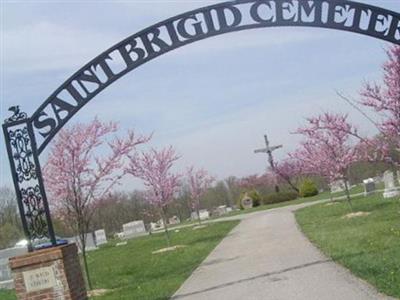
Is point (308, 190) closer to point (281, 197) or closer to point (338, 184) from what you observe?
point (281, 197)

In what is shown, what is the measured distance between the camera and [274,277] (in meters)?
12.1

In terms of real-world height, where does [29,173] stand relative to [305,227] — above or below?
above

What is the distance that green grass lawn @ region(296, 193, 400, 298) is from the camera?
10156 millimetres

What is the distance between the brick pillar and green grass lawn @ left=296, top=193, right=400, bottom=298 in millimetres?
4304

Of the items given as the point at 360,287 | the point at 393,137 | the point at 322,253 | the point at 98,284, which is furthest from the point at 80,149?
the point at 360,287

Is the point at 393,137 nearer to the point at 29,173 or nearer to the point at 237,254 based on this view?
the point at 237,254

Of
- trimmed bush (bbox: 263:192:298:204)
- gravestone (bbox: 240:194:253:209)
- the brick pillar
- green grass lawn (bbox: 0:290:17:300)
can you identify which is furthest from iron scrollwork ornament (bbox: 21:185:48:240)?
gravestone (bbox: 240:194:253:209)

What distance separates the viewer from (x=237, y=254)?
58.7 ft

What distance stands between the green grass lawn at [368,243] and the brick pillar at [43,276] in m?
4.30

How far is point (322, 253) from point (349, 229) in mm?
4026

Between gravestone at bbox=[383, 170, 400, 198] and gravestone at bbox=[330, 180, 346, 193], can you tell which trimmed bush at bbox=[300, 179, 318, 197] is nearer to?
gravestone at bbox=[330, 180, 346, 193]

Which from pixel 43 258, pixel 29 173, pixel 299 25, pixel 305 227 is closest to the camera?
pixel 43 258

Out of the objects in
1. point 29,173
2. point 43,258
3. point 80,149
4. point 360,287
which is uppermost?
point 80,149

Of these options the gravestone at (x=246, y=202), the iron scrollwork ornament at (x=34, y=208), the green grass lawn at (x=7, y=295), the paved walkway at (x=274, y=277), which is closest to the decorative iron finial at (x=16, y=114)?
the iron scrollwork ornament at (x=34, y=208)
